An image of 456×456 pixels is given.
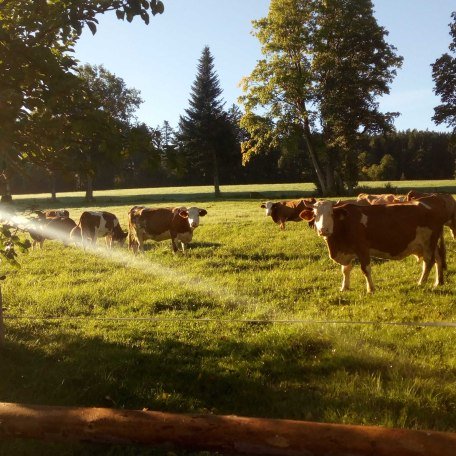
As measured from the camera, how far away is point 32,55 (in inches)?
172

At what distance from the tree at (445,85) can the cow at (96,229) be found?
31.2 metres

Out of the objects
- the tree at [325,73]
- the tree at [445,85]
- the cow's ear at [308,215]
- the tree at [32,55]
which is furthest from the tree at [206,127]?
the tree at [32,55]

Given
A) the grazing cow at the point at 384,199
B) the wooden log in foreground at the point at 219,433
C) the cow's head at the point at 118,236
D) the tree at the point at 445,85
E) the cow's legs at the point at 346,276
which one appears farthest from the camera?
the tree at the point at 445,85

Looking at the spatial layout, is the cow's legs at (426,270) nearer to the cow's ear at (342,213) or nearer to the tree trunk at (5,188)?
the cow's ear at (342,213)

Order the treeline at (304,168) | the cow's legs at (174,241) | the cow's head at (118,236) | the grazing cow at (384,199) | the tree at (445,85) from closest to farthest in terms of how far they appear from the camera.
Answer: the grazing cow at (384,199) → the cow's legs at (174,241) → the cow's head at (118,236) → the tree at (445,85) → the treeline at (304,168)

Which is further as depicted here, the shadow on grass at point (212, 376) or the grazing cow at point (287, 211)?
the grazing cow at point (287, 211)

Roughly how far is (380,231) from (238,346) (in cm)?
404

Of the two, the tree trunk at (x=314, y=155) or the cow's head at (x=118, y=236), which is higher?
the tree trunk at (x=314, y=155)

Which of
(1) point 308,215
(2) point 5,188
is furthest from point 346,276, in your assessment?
(2) point 5,188

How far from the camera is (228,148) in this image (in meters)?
50.5

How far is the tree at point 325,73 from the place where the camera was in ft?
128

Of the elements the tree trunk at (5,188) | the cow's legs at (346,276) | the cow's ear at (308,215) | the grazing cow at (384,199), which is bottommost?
the cow's legs at (346,276)

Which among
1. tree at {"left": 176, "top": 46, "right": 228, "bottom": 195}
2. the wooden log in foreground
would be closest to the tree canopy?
tree at {"left": 176, "top": 46, "right": 228, "bottom": 195}

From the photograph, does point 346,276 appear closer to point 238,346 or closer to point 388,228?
point 388,228
